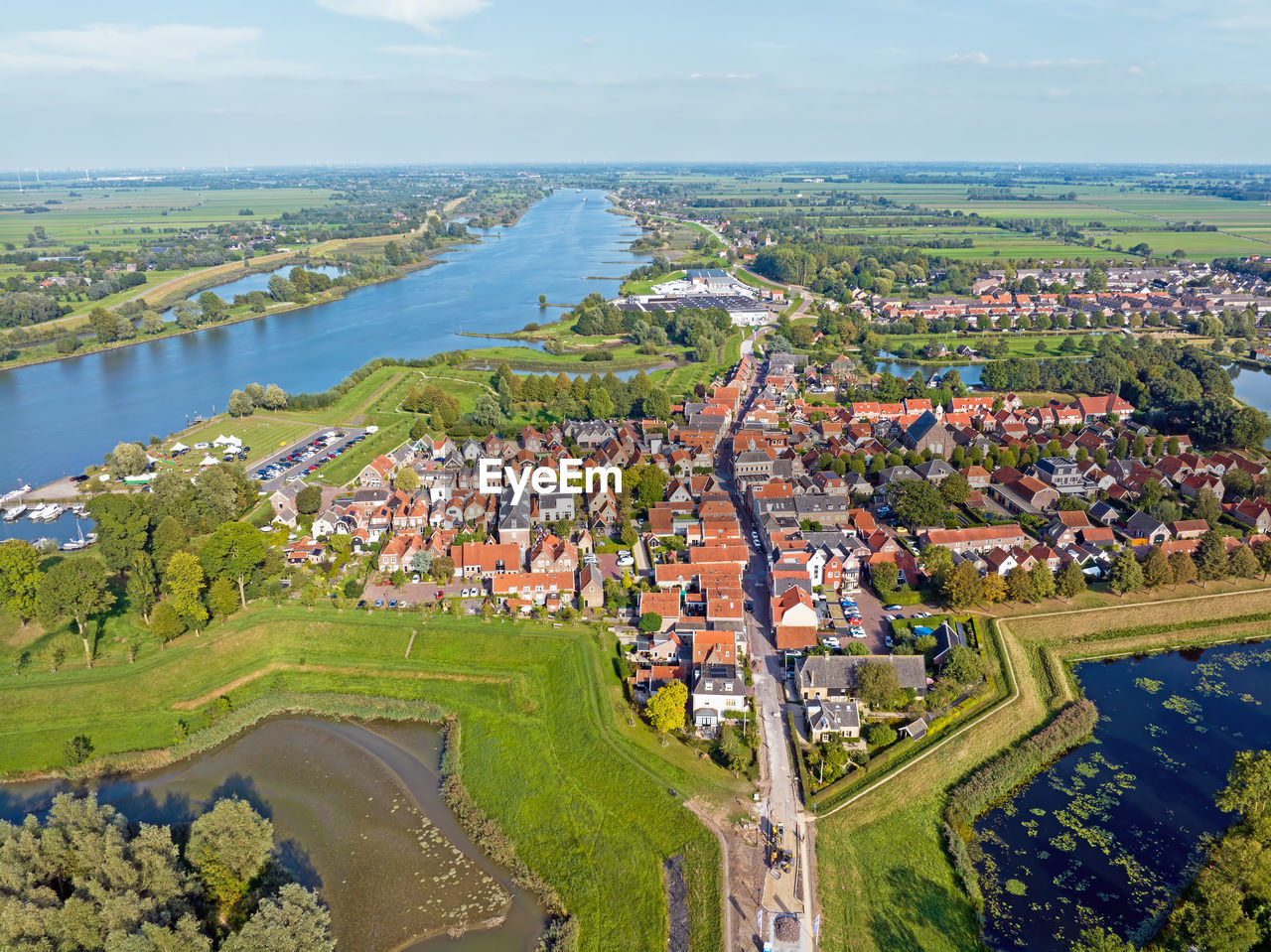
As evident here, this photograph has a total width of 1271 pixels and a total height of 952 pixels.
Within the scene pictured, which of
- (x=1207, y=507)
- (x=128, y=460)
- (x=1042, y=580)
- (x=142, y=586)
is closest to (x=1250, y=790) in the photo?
(x=1042, y=580)

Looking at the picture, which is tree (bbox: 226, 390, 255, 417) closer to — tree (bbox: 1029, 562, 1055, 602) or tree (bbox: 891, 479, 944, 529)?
tree (bbox: 891, 479, 944, 529)

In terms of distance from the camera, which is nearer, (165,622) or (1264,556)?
A: (165,622)

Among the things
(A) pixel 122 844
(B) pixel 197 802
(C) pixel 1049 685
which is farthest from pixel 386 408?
(C) pixel 1049 685

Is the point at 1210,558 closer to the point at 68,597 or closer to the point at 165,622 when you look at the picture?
the point at 165,622

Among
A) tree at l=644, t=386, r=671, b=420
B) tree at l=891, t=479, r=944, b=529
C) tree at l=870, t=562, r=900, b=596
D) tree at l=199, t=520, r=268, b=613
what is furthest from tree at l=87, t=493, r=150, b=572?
tree at l=891, t=479, r=944, b=529

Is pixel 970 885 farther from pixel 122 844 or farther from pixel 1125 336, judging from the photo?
pixel 1125 336

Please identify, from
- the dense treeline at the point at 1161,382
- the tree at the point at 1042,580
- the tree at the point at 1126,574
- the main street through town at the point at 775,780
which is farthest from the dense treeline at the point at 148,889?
the dense treeline at the point at 1161,382
